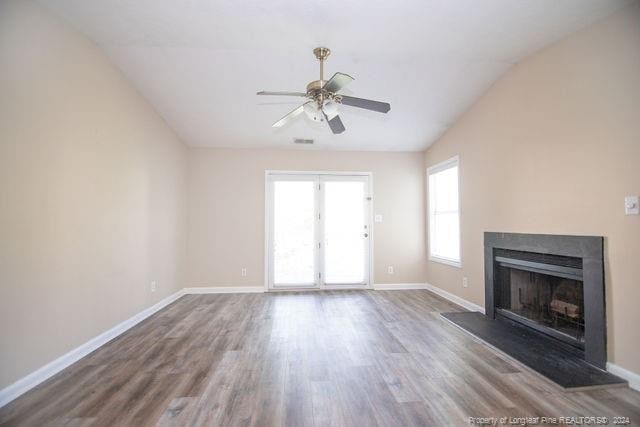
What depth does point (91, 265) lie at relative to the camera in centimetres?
266

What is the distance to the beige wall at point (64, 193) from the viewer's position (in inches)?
75.3

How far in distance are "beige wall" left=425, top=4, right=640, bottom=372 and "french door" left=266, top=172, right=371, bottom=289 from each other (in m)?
1.94

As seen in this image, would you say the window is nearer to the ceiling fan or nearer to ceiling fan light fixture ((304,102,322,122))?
the ceiling fan

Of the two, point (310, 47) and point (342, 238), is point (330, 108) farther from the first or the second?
point (342, 238)

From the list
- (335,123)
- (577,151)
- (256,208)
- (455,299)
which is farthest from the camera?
(256,208)

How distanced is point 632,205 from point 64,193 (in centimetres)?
430

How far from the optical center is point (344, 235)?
5047 mm

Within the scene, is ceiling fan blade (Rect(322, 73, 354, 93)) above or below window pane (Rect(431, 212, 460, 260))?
above

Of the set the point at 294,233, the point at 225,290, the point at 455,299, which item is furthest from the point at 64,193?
the point at 455,299

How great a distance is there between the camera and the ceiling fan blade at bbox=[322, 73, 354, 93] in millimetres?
1950

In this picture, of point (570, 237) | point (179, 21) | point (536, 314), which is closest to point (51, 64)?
point (179, 21)

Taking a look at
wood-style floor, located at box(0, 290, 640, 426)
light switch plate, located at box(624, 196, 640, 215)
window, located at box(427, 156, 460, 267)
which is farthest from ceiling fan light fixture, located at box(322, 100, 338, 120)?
window, located at box(427, 156, 460, 267)

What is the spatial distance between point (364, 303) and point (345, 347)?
5.10ft

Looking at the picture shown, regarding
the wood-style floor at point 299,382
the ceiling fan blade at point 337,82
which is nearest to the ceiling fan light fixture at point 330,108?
the ceiling fan blade at point 337,82
